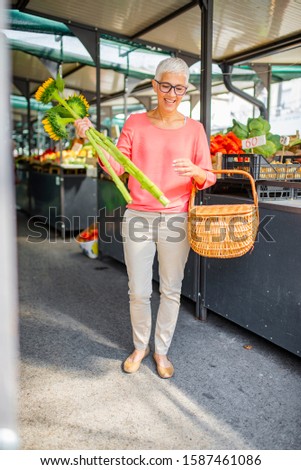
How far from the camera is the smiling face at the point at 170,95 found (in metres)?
2.21

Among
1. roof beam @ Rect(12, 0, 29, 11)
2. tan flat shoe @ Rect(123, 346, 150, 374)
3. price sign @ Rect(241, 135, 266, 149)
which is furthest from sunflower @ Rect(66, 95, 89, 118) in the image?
roof beam @ Rect(12, 0, 29, 11)

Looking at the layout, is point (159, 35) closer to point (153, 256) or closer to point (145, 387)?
point (153, 256)

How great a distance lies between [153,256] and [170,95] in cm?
89

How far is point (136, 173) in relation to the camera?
2.05 meters

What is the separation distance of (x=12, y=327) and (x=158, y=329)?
1.82m

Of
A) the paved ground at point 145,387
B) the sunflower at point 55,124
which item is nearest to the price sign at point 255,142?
the sunflower at point 55,124

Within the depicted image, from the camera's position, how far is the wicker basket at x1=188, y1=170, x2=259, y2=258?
226cm

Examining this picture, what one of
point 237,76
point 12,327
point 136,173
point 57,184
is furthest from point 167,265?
point 57,184

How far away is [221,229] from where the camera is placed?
227 centimetres

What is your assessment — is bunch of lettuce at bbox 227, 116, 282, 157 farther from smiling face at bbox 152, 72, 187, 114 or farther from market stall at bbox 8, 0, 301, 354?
smiling face at bbox 152, 72, 187, 114

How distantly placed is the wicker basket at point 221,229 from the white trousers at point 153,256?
0.47ft

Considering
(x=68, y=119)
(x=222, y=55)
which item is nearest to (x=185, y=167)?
(x=68, y=119)

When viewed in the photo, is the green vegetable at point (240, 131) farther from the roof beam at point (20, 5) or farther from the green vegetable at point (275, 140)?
the roof beam at point (20, 5)

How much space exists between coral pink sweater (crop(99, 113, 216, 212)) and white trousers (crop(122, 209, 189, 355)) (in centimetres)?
9
